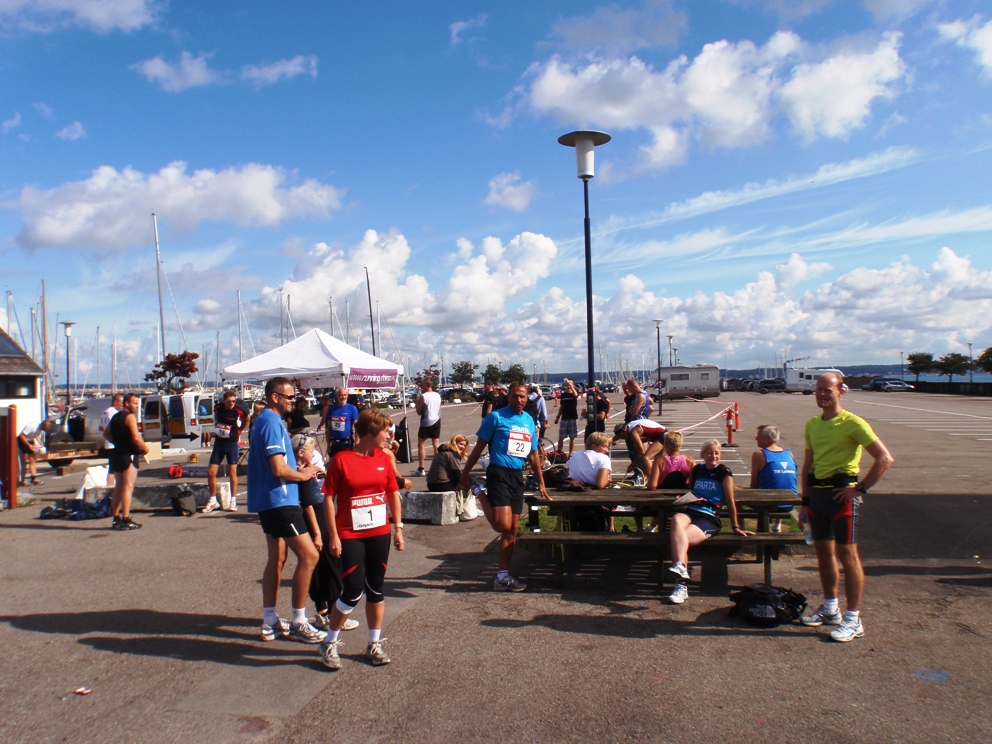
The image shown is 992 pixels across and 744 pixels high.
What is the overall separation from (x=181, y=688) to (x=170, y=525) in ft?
18.7

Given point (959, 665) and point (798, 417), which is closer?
point (959, 665)

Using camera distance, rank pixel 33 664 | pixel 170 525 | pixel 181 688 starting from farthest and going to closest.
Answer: pixel 170 525 → pixel 33 664 → pixel 181 688

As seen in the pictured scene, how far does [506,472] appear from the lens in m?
6.28

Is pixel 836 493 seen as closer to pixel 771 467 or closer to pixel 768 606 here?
pixel 768 606

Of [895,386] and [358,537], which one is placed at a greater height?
[358,537]

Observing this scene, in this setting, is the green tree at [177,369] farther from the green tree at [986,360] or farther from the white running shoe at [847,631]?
the green tree at [986,360]

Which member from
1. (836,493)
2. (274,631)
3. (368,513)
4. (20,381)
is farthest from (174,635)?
(20,381)

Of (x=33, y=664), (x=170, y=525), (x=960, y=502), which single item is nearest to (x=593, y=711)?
(x=33, y=664)

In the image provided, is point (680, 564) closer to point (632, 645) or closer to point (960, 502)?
point (632, 645)

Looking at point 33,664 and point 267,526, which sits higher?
point 267,526

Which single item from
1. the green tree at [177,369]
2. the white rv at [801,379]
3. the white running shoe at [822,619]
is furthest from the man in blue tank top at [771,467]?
the white rv at [801,379]

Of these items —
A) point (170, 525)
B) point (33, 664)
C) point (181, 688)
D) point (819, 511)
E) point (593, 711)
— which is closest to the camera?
point (593, 711)

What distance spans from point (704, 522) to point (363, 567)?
3.01 m

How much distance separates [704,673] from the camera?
173 inches
